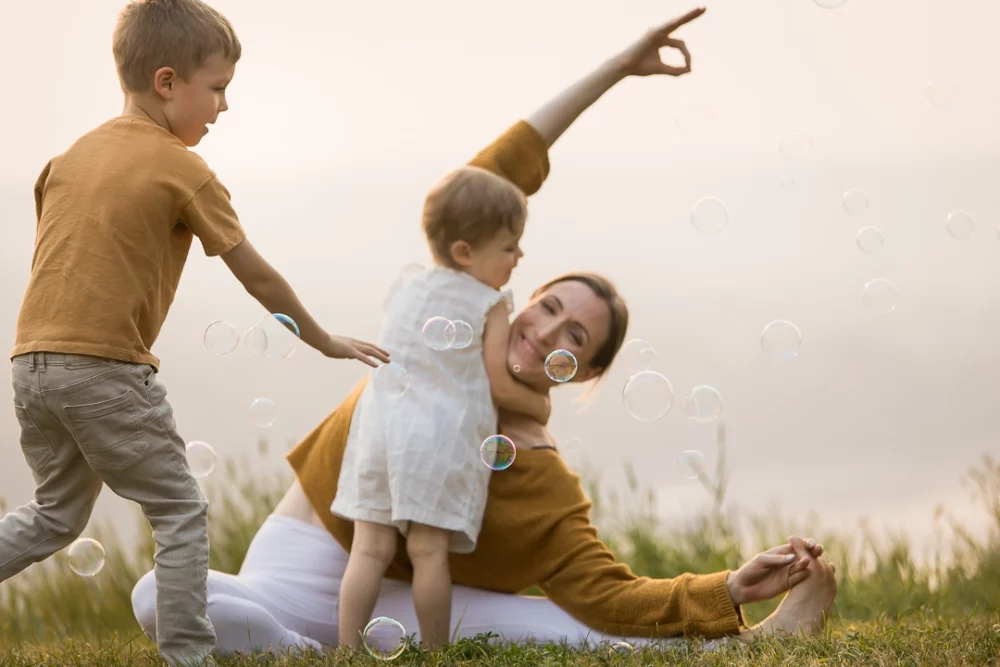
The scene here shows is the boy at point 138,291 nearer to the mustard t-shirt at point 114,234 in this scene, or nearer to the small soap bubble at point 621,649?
the mustard t-shirt at point 114,234

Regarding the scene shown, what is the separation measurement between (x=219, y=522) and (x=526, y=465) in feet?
8.61

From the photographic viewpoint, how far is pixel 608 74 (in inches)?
167

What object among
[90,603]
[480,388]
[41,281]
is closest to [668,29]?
[480,388]

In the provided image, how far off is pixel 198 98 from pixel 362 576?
57.6 inches

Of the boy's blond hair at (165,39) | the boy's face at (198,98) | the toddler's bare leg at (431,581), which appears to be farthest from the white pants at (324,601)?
the boy's blond hair at (165,39)

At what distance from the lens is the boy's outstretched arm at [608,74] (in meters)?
4.24

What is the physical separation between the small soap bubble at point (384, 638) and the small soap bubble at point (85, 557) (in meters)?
0.92

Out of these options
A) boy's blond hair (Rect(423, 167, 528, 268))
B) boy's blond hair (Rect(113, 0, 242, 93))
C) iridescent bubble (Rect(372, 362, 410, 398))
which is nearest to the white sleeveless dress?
iridescent bubble (Rect(372, 362, 410, 398))

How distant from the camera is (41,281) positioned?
3133 millimetres

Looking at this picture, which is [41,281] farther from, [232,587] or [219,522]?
[219,522]

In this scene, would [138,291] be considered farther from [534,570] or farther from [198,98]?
[534,570]

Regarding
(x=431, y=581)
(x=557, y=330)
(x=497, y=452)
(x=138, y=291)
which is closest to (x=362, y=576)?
(x=431, y=581)

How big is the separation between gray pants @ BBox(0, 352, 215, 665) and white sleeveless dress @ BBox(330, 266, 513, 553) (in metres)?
0.60

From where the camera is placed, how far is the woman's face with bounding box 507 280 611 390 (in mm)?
3748
